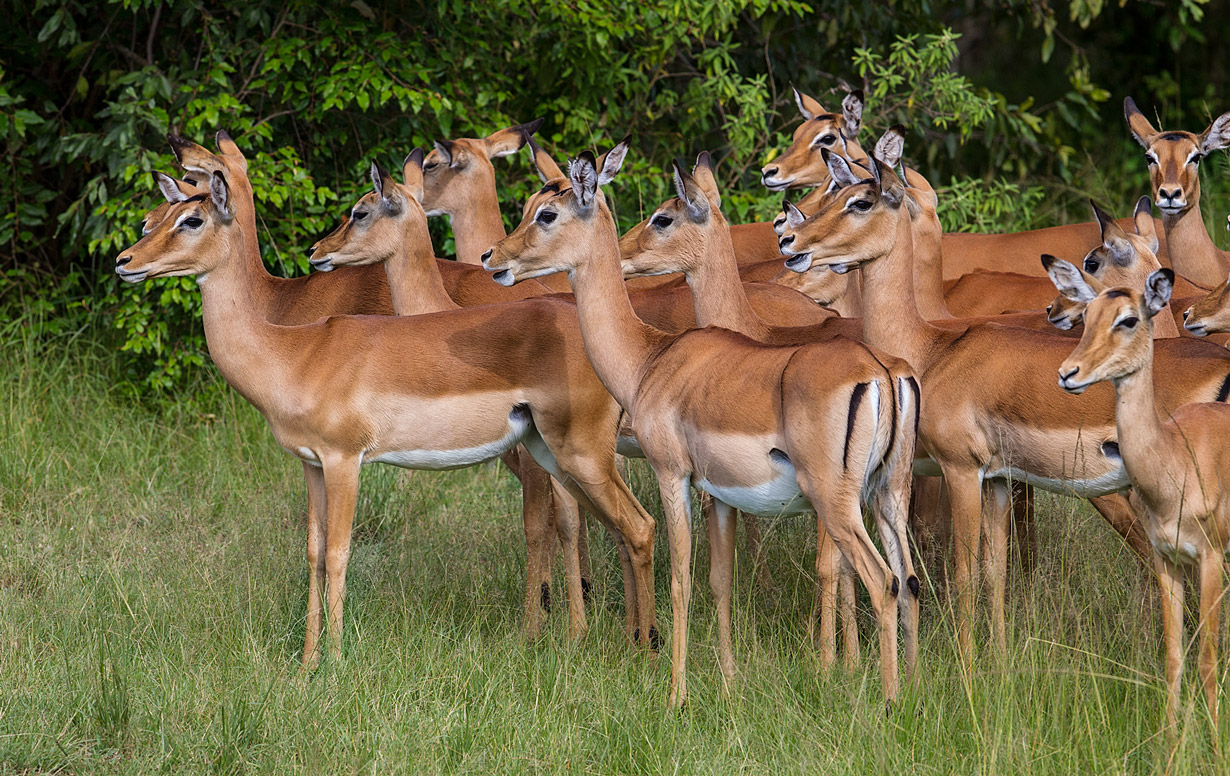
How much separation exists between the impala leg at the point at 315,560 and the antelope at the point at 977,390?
1.81 meters

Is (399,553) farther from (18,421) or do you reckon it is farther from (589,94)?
(589,94)

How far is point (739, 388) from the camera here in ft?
13.2

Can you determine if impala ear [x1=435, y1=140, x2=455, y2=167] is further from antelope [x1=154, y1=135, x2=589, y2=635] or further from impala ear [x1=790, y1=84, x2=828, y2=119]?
impala ear [x1=790, y1=84, x2=828, y2=119]

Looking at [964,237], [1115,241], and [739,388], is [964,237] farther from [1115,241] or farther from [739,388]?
[739,388]

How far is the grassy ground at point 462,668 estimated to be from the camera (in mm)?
3600

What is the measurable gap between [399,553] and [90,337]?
3.07m

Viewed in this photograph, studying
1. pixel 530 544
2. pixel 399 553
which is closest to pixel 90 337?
pixel 399 553

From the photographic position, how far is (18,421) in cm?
684

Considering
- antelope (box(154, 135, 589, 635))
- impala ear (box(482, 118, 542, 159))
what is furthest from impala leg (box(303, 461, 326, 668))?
impala ear (box(482, 118, 542, 159))

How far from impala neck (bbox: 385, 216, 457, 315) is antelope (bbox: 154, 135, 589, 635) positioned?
16 mm

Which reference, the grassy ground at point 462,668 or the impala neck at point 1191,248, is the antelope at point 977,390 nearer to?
the grassy ground at point 462,668

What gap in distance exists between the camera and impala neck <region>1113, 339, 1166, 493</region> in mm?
3555


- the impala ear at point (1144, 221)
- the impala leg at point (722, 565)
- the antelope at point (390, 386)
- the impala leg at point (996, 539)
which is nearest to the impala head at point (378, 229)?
the antelope at point (390, 386)

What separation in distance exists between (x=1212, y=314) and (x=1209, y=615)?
1.14 metres
